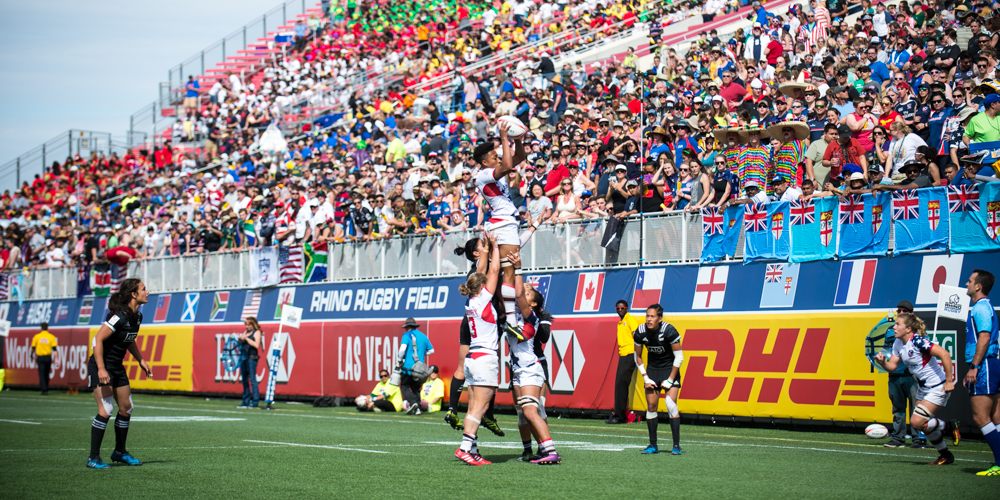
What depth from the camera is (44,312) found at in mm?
34281

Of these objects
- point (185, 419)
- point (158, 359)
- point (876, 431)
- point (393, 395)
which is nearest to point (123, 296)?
point (185, 419)

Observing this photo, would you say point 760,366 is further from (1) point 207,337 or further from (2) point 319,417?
(1) point 207,337

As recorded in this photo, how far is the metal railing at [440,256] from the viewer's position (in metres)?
18.2

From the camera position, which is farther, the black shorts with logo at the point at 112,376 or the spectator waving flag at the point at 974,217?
the spectator waving flag at the point at 974,217

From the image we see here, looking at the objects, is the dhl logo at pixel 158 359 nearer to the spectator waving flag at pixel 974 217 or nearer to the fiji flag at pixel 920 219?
the fiji flag at pixel 920 219

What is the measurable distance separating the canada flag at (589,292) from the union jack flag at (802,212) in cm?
427

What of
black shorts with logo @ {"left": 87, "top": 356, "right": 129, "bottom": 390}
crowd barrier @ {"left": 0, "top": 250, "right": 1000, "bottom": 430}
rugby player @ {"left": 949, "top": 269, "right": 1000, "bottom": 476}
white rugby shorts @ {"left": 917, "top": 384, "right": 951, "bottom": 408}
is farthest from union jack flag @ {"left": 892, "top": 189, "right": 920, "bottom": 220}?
black shorts with logo @ {"left": 87, "top": 356, "right": 129, "bottom": 390}

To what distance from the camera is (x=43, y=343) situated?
31.6 m

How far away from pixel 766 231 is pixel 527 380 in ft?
24.9

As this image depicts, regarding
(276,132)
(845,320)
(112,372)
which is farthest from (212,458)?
(276,132)

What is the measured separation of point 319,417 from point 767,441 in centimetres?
925

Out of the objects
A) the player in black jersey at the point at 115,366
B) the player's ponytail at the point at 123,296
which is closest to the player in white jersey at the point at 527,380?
the player in black jersey at the point at 115,366

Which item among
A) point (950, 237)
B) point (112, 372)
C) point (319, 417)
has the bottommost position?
point (319, 417)

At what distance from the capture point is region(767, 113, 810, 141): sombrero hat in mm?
16594
